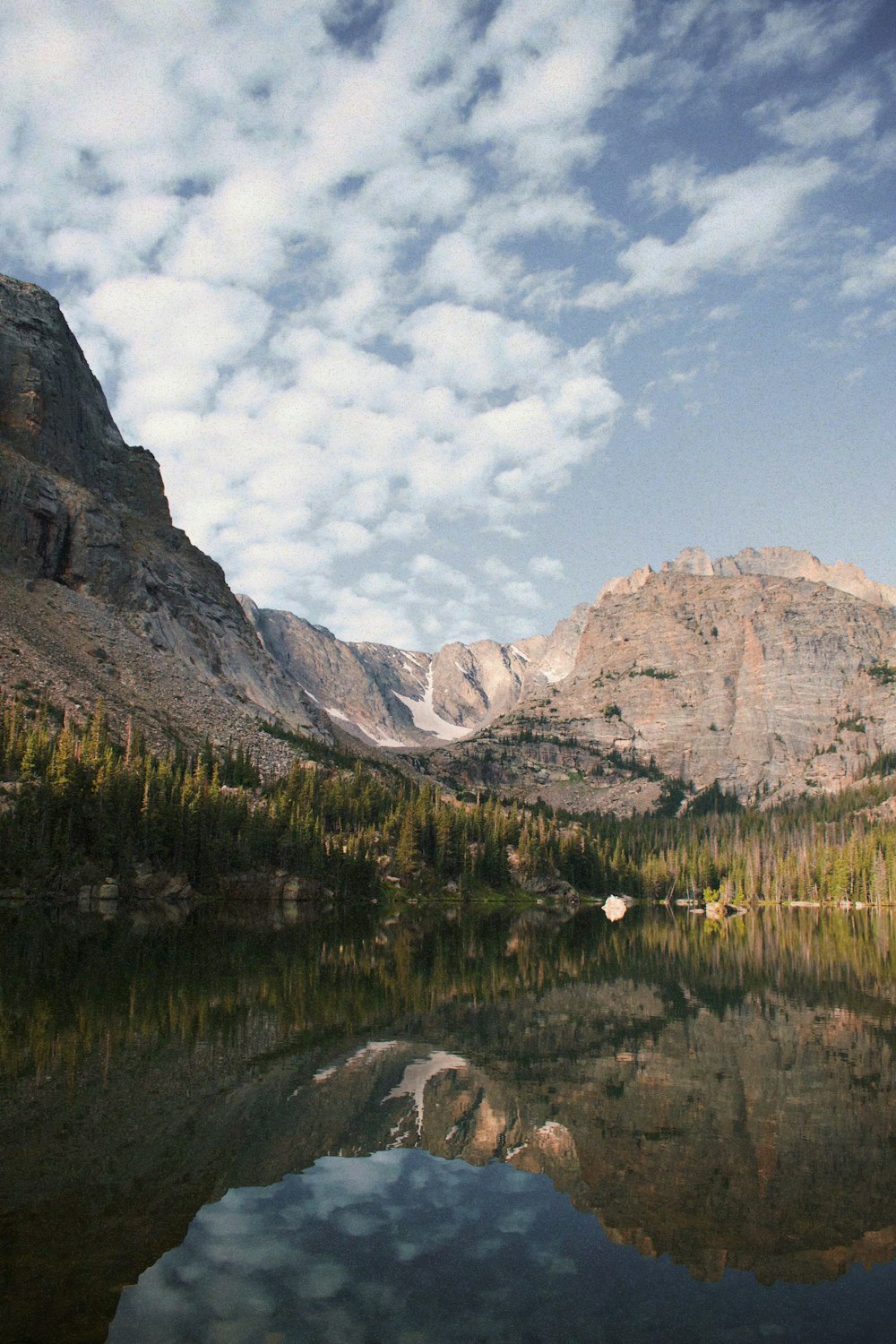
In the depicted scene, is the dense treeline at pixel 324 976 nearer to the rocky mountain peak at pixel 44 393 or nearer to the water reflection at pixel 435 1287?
the water reflection at pixel 435 1287

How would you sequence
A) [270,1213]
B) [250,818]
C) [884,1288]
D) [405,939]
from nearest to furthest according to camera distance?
[884,1288] < [270,1213] < [405,939] < [250,818]

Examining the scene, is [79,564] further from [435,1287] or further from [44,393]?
[435,1287]

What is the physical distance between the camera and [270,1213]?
1182cm

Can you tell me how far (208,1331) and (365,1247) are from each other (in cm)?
279

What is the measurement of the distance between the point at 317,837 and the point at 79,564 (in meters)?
89.5

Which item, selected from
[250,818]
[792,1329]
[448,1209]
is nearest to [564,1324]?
[792,1329]

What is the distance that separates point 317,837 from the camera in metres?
99.6

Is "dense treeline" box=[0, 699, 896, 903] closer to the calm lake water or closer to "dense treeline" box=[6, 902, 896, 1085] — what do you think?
"dense treeline" box=[6, 902, 896, 1085]

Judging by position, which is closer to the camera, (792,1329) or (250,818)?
(792,1329)

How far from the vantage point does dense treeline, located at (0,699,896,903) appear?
75562 millimetres

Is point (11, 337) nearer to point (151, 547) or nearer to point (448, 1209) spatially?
point (151, 547)

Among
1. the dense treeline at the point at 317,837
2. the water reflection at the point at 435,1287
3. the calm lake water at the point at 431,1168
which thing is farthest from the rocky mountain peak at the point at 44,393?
the water reflection at the point at 435,1287

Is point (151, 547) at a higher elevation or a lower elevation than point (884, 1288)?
higher

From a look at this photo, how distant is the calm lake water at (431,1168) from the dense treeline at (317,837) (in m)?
48.5
